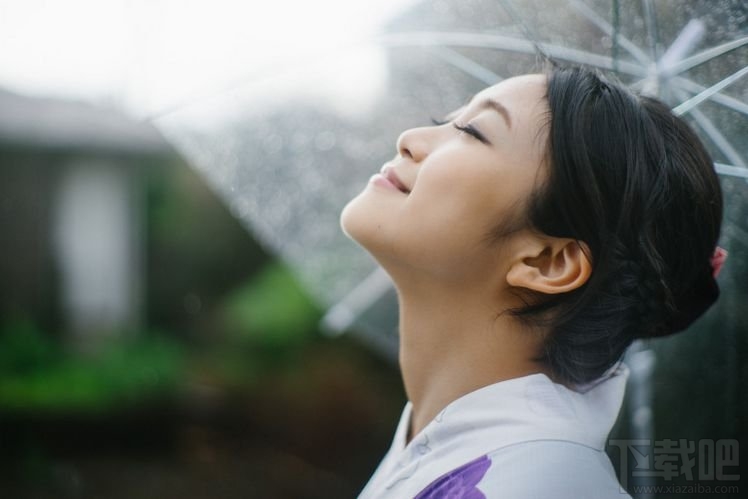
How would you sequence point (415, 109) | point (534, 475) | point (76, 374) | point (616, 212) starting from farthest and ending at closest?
point (76, 374), point (415, 109), point (616, 212), point (534, 475)

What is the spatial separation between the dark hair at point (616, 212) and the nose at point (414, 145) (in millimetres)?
230

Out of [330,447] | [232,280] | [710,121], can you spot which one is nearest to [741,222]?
[710,121]

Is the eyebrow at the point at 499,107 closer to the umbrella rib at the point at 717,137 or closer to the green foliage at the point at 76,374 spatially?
the umbrella rib at the point at 717,137

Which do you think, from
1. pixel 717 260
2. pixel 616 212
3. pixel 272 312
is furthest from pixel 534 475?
pixel 272 312

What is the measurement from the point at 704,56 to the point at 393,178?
1.96 ft

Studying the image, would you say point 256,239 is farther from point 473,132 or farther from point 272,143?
point 473,132

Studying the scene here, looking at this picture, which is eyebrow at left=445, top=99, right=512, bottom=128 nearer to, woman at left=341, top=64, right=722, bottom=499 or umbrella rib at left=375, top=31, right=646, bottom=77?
woman at left=341, top=64, right=722, bottom=499

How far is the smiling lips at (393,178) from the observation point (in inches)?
60.4

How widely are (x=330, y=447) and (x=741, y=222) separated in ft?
12.1

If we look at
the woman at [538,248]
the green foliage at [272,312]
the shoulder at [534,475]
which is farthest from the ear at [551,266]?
the green foliage at [272,312]

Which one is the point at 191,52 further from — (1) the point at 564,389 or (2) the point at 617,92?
(1) the point at 564,389

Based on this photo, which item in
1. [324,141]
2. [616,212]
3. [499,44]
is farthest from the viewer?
[324,141]

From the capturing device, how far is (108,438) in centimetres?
530

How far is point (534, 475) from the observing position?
124cm
